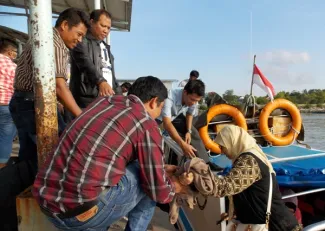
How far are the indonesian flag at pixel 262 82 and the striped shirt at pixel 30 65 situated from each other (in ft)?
16.9

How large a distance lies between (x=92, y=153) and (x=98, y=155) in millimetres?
30

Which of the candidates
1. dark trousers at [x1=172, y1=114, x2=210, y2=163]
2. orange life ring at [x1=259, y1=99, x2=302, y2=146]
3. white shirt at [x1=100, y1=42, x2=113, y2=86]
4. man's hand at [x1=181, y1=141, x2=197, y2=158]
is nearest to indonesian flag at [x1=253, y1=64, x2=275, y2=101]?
orange life ring at [x1=259, y1=99, x2=302, y2=146]

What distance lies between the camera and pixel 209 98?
6.00 m

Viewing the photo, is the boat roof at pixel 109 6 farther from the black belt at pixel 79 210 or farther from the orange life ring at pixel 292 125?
the black belt at pixel 79 210

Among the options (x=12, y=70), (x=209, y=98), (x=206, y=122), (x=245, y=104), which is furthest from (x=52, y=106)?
(x=245, y=104)

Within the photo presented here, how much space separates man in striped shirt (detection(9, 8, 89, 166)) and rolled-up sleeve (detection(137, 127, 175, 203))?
66 centimetres

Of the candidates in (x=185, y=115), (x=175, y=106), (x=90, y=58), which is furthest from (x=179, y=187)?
Answer: (x=185, y=115)

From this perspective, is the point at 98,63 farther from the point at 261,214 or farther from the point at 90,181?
the point at 261,214

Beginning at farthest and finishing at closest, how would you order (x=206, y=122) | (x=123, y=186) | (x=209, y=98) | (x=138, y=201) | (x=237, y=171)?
(x=209, y=98) < (x=206, y=122) < (x=237, y=171) < (x=138, y=201) < (x=123, y=186)

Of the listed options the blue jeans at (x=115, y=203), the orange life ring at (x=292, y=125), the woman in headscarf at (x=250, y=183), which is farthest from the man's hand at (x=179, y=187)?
the orange life ring at (x=292, y=125)

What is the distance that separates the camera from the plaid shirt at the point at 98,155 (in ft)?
4.83

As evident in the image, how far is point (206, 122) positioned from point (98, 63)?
2738 mm

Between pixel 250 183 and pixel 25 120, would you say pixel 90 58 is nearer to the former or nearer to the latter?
pixel 25 120

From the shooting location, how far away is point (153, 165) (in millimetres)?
1554
